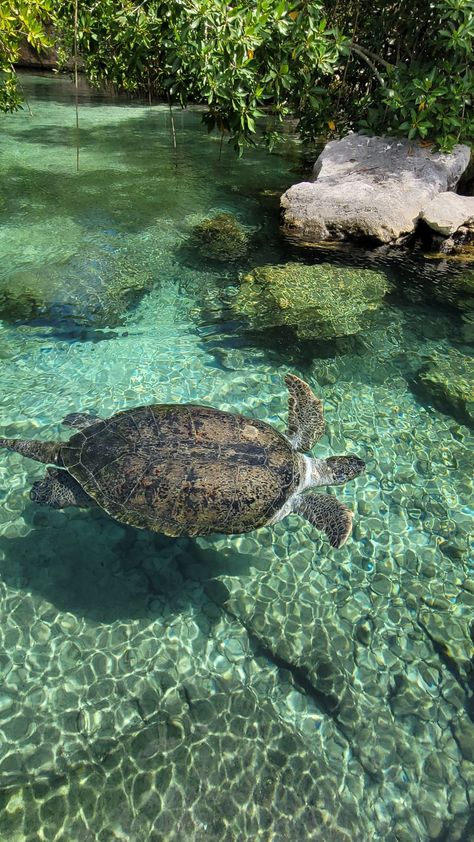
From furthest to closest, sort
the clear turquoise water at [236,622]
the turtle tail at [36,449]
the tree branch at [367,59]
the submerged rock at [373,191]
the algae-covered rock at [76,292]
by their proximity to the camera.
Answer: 1. the tree branch at [367,59]
2. the submerged rock at [373,191]
3. the algae-covered rock at [76,292]
4. the turtle tail at [36,449]
5. the clear turquoise water at [236,622]

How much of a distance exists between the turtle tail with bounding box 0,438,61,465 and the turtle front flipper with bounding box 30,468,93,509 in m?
0.21

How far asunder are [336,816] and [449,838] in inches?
25.7

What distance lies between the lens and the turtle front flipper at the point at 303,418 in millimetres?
4820

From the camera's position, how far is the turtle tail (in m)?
4.39

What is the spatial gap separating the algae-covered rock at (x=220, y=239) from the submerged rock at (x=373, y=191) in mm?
1070

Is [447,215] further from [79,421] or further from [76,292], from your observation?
[79,421]

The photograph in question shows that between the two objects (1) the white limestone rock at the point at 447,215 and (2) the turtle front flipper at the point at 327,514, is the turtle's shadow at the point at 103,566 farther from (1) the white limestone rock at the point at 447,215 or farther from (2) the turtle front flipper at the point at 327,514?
(1) the white limestone rock at the point at 447,215

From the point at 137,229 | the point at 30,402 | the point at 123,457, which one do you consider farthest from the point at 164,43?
the point at 123,457

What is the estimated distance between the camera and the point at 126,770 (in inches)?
122

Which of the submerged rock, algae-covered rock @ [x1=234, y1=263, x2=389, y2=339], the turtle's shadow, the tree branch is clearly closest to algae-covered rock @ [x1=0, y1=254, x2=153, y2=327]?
algae-covered rock @ [x1=234, y1=263, x2=389, y2=339]

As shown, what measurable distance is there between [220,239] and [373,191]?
10.1 feet

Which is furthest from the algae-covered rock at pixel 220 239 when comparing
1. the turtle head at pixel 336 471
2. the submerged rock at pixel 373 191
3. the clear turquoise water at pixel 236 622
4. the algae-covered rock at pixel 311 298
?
the turtle head at pixel 336 471

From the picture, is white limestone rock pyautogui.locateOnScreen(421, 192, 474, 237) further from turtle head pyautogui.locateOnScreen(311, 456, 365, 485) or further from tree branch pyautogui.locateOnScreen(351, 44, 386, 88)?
turtle head pyautogui.locateOnScreen(311, 456, 365, 485)

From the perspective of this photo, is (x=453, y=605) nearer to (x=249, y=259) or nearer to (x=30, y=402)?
(x=30, y=402)
